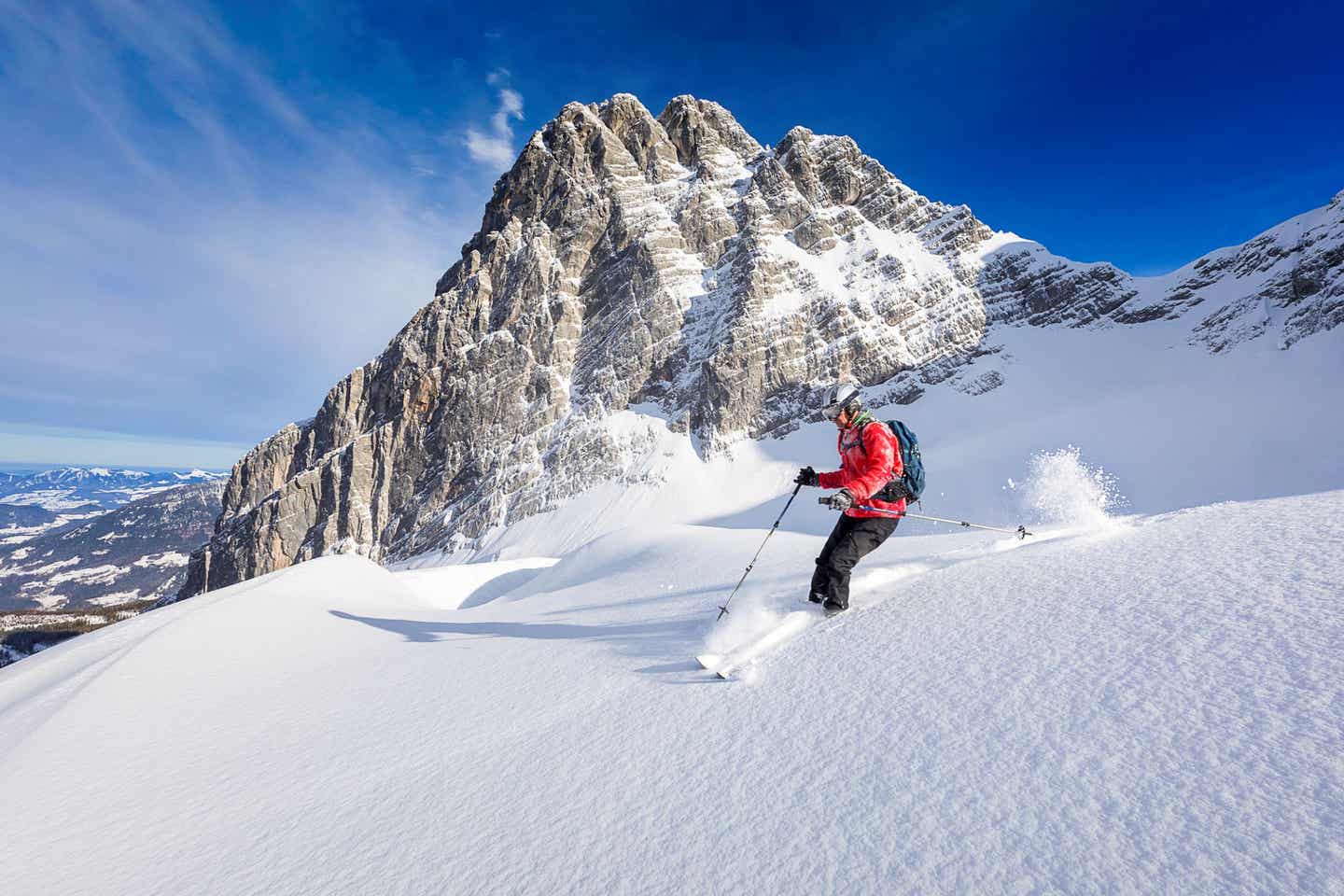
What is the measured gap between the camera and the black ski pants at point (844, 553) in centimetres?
505

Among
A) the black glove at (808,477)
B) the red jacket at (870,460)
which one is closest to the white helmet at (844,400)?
the red jacket at (870,460)

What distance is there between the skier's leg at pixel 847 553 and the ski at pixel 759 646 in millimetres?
264

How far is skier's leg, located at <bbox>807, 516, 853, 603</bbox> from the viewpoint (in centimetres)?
516

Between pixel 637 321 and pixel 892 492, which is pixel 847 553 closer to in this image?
pixel 892 492

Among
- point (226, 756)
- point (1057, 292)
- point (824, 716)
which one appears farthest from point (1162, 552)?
point (1057, 292)

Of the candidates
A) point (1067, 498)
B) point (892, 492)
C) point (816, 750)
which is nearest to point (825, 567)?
point (892, 492)

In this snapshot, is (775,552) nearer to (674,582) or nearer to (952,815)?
(674,582)

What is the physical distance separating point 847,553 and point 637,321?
230 ft

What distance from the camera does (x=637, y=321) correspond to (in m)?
72.6

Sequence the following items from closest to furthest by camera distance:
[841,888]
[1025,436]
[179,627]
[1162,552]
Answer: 1. [841,888]
2. [1162,552]
3. [179,627]
4. [1025,436]

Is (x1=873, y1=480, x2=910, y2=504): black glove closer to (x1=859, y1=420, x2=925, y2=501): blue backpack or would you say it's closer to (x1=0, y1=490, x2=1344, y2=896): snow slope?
(x1=859, y1=420, x2=925, y2=501): blue backpack

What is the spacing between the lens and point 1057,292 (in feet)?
218

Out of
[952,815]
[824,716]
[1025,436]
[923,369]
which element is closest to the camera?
[952,815]

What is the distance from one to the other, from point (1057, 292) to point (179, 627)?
83056 millimetres
